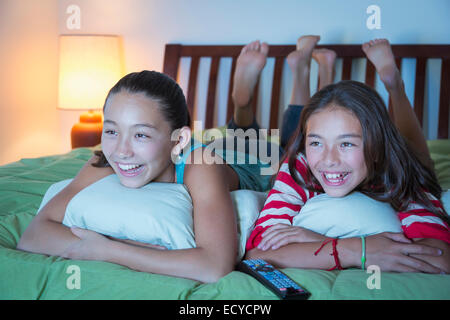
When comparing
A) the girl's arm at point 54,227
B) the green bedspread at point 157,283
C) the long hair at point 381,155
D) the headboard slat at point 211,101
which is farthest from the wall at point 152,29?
the green bedspread at point 157,283

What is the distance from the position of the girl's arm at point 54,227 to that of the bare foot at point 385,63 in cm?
109

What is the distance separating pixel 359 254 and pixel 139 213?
44cm

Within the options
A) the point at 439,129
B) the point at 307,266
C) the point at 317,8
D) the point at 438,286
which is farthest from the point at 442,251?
the point at 317,8

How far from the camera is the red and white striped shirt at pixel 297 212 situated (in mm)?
968

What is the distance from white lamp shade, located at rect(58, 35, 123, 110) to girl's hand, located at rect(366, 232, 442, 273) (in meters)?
2.07

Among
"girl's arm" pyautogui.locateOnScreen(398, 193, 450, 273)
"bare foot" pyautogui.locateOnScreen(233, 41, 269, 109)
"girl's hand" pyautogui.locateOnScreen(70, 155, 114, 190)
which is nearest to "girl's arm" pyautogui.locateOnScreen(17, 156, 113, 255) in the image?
"girl's hand" pyautogui.locateOnScreen(70, 155, 114, 190)

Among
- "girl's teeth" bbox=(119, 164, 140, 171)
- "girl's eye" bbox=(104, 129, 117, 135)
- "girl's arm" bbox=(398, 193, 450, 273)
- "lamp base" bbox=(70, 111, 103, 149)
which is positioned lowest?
"girl's arm" bbox=(398, 193, 450, 273)

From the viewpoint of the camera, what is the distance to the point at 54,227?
1.00 meters

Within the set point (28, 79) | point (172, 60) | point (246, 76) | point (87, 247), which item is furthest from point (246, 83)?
point (28, 79)

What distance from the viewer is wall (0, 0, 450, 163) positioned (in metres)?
2.38

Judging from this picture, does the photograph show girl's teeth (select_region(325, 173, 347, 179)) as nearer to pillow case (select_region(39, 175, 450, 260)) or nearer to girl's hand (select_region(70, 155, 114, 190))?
pillow case (select_region(39, 175, 450, 260))

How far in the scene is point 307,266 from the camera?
936 mm

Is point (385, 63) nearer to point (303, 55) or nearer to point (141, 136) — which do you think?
point (303, 55)
